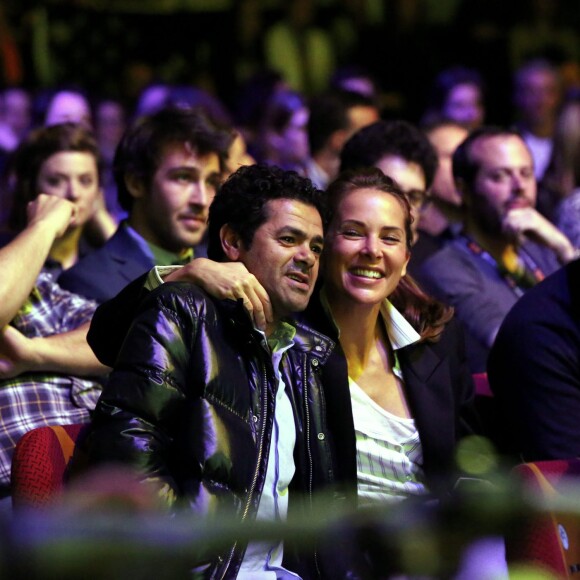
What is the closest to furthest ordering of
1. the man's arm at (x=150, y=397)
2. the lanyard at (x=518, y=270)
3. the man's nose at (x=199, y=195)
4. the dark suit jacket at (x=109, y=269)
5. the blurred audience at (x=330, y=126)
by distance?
the man's arm at (x=150, y=397) < the dark suit jacket at (x=109, y=269) < the man's nose at (x=199, y=195) < the lanyard at (x=518, y=270) < the blurred audience at (x=330, y=126)

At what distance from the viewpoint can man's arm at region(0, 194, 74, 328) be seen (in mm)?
2994

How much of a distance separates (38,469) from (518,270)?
2634mm

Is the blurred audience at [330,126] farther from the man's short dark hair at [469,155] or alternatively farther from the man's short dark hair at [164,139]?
the man's short dark hair at [164,139]

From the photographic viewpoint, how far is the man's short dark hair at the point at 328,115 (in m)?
5.23

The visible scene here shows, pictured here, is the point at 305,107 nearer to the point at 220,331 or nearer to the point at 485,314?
the point at 485,314

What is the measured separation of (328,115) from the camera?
5.24m

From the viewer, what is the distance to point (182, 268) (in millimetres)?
2754

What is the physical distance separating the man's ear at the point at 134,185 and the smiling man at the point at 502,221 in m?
1.13

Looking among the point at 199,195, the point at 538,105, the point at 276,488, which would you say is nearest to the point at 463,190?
the point at 199,195

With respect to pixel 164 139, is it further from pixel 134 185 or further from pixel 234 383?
pixel 234 383

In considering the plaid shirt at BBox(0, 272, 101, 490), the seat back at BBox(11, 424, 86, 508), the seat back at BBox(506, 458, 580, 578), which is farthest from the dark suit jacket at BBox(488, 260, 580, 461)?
the seat back at BBox(11, 424, 86, 508)

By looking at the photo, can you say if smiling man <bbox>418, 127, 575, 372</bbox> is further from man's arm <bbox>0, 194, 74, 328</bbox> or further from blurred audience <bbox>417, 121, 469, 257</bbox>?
man's arm <bbox>0, 194, 74, 328</bbox>

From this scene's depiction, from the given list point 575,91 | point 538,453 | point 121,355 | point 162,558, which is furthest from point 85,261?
point 575,91

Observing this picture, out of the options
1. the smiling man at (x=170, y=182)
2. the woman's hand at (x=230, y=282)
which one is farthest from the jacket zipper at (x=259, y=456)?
the smiling man at (x=170, y=182)
